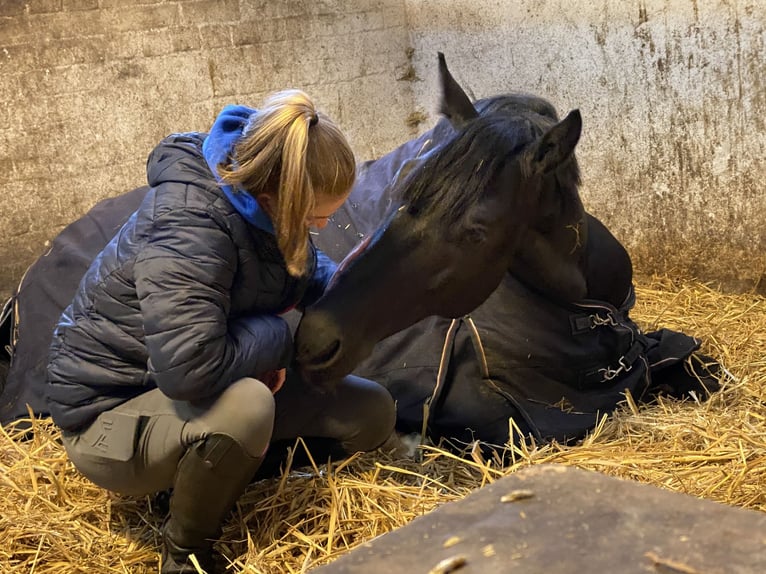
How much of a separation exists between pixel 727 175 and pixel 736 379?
1.23 m

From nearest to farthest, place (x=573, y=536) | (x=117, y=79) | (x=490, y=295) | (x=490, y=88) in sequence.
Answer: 1. (x=573, y=536)
2. (x=490, y=295)
3. (x=117, y=79)
4. (x=490, y=88)

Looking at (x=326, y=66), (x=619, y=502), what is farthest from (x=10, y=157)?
(x=619, y=502)

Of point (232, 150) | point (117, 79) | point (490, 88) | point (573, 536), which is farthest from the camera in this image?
point (490, 88)

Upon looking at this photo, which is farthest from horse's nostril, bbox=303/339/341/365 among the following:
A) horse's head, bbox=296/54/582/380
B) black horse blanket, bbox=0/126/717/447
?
black horse blanket, bbox=0/126/717/447

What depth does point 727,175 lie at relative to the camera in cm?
402

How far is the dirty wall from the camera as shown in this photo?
→ 388 centimetres

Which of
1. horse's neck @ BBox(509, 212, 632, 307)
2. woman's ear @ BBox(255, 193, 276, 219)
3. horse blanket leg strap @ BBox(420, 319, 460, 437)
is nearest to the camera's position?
woman's ear @ BBox(255, 193, 276, 219)

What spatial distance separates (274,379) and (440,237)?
0.56 m

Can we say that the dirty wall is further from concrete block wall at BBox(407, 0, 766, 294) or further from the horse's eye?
the horse's eye

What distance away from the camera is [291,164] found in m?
1.98

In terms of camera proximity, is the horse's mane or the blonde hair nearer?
the blonde hair

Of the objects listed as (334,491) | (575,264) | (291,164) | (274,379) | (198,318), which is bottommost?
(334,491)

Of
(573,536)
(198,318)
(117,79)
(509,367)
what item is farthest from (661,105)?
(573,536)

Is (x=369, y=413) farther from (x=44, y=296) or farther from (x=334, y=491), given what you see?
(x=44, y=296)
